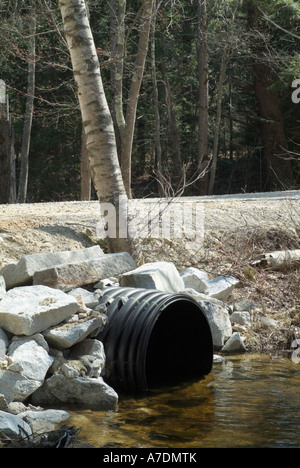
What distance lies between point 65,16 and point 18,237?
3.06 metres

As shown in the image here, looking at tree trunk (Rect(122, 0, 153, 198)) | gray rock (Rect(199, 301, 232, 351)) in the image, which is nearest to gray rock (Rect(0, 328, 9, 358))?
gray rock (Rect(199, 301, 232, 351))

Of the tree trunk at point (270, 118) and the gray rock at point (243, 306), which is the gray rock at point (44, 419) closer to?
the gray rock at point (243, 306)

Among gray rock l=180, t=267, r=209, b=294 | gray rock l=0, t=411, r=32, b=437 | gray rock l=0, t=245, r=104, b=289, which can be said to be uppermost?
gray rock l=0, t=245, r=104, b=289

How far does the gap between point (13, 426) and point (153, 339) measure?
3332 millimetres

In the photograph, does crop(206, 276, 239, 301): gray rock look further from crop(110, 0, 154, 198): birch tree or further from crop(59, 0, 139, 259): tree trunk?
crop(110, 0, 154, 198): birch tree

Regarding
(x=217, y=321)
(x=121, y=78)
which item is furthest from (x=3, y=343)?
(x=121, y=78)

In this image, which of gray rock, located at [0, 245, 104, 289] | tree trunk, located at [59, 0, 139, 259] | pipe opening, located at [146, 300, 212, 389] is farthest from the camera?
tree trunk, located at [59, 0, 139, 259]

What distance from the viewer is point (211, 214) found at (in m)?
11.5

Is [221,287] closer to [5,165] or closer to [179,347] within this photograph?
[179,347]

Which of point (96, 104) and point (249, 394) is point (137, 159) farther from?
point (249, 394)

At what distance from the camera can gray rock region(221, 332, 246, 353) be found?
7926 mm

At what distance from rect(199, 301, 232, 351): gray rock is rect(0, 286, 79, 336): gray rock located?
220 cm

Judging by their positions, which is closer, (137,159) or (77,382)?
(77,382)
